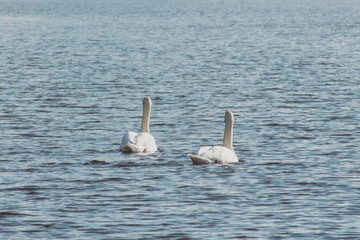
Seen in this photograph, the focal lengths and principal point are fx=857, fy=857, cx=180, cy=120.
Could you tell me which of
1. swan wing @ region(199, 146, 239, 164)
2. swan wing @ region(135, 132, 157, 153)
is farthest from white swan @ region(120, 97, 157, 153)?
swan wing @ region(199, 146, 239, 164)

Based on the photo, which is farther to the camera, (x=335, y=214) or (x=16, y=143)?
(x=16, y=143)

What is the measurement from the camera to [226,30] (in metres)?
105

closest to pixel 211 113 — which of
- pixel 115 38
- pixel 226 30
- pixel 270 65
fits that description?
pixel 270 65

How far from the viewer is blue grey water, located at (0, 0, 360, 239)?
18938 mm

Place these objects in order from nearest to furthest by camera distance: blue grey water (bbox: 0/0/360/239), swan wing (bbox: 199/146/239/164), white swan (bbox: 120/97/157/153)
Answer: blue grey water (bbox: 0/0/360/239) < swan wing (bbox: 199/146/239/164) < white swan (bbox: 120/97/157/153)

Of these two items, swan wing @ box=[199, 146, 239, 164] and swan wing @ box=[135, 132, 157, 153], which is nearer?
swan wing @ box=[199, 146, 239, 164]

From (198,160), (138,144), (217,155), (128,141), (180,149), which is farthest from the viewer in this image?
(180,149)

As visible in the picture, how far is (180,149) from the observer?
2770 cm

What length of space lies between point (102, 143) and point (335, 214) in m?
11.4

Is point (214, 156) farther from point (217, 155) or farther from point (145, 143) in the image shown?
point (145, 143)

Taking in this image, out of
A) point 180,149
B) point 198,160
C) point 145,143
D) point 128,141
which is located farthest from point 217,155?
point 128,141

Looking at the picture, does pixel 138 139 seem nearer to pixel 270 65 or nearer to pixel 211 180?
pixel 211 180

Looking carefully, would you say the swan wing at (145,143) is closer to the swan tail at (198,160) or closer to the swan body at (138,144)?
the swan body at (138,144)

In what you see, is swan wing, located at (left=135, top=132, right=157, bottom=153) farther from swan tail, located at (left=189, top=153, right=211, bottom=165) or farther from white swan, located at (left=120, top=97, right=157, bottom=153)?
swan tail, located at (left=189, top=153, right=211, bottom=165)
